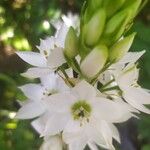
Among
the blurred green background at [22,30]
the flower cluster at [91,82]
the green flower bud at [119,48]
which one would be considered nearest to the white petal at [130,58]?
the flower cluster at [91,82]

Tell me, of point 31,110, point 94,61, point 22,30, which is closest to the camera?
point 94,61

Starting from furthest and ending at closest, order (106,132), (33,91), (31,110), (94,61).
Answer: (33,91) → (31,110) → (106,132) → (94,61)

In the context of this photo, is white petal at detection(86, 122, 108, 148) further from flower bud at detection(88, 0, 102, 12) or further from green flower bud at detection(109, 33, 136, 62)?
flower bud at detection(88, 0, 102, 12)

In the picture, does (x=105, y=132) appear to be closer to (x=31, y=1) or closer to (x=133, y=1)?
(x=133, y=1)

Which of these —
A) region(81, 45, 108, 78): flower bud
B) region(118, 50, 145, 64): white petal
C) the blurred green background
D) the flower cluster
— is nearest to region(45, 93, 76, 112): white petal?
the flower cluster

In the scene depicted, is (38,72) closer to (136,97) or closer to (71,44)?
(71,44)

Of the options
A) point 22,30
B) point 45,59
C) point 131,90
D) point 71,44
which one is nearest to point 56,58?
point 71,44
